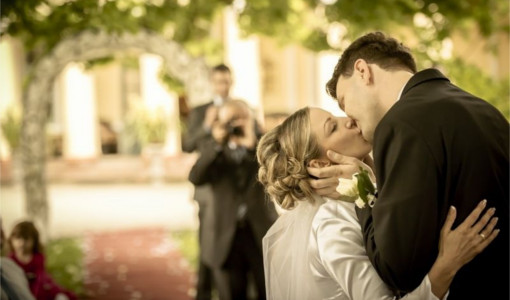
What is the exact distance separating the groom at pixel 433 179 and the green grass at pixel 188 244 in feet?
18.9

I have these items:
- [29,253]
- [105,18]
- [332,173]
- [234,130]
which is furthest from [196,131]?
[332,173]

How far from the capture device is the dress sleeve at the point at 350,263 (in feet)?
6.68

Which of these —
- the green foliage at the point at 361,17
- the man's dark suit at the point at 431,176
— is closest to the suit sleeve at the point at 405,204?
the man's dark suit at the point at 431,176

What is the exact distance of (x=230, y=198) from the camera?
4.77 m

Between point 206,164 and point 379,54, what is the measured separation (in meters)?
2.61

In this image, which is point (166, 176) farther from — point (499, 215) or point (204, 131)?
point (499, 215)

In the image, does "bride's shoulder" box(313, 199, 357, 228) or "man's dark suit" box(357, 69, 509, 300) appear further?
"bride's shoulder" box(313, 199, 357, 228)

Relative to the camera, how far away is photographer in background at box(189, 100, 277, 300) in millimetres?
4664

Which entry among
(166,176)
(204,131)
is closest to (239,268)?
(204,131)

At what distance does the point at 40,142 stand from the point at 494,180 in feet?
22.5

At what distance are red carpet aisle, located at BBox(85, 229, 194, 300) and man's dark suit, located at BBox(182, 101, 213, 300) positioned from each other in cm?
66

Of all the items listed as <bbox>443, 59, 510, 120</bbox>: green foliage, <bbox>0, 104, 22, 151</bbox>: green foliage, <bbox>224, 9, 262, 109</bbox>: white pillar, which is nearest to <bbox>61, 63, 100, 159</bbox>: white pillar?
<bbox>0, 104, 22, 151</bbox>: green foliage

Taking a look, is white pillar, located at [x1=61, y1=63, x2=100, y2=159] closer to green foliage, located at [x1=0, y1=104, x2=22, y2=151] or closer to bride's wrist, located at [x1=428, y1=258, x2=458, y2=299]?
green foliage, located at [x1=0, y1=104, x2=22, y2=151]

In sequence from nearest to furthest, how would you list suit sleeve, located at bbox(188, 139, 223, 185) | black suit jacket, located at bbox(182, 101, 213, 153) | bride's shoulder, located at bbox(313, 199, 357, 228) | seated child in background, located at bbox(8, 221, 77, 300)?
bride's shoulder, located at bbox(313, 199, 357, 228) → seated child in background, located at bbox(8, 221, 77, 300) → suit sleeve, located at bbox(188, 139, 223, 185) → black suit jacket, located at bbox(182, 101, 213, 153)
